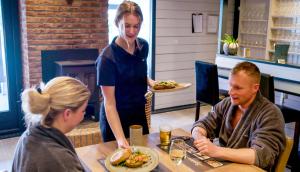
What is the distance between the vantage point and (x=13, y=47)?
405 cm

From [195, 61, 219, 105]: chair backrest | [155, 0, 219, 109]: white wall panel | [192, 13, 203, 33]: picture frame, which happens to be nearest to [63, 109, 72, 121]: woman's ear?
[195, 61, 219, 105]: chair backrest

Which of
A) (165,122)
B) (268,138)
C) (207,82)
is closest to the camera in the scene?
(268,138)

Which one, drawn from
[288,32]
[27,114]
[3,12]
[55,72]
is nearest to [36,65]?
[55,72]

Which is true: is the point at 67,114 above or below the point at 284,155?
above

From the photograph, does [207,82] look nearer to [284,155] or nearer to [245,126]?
[245,126]

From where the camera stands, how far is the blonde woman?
116cm

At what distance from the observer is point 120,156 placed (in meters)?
1.54

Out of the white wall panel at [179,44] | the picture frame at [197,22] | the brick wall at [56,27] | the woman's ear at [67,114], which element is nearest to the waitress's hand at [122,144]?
the woman's ear at [67,114]

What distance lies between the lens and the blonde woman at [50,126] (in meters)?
1.16

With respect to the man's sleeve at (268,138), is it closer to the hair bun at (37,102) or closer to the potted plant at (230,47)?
the hair bun at (37,102)

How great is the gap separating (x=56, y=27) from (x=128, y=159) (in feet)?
9.49

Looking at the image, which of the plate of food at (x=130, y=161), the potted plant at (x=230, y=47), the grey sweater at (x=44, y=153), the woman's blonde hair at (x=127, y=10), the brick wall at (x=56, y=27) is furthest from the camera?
the potted plant at (x=230, y=47)

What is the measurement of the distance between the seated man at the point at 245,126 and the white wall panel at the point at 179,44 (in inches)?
127

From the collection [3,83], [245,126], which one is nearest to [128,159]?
[245,126]
